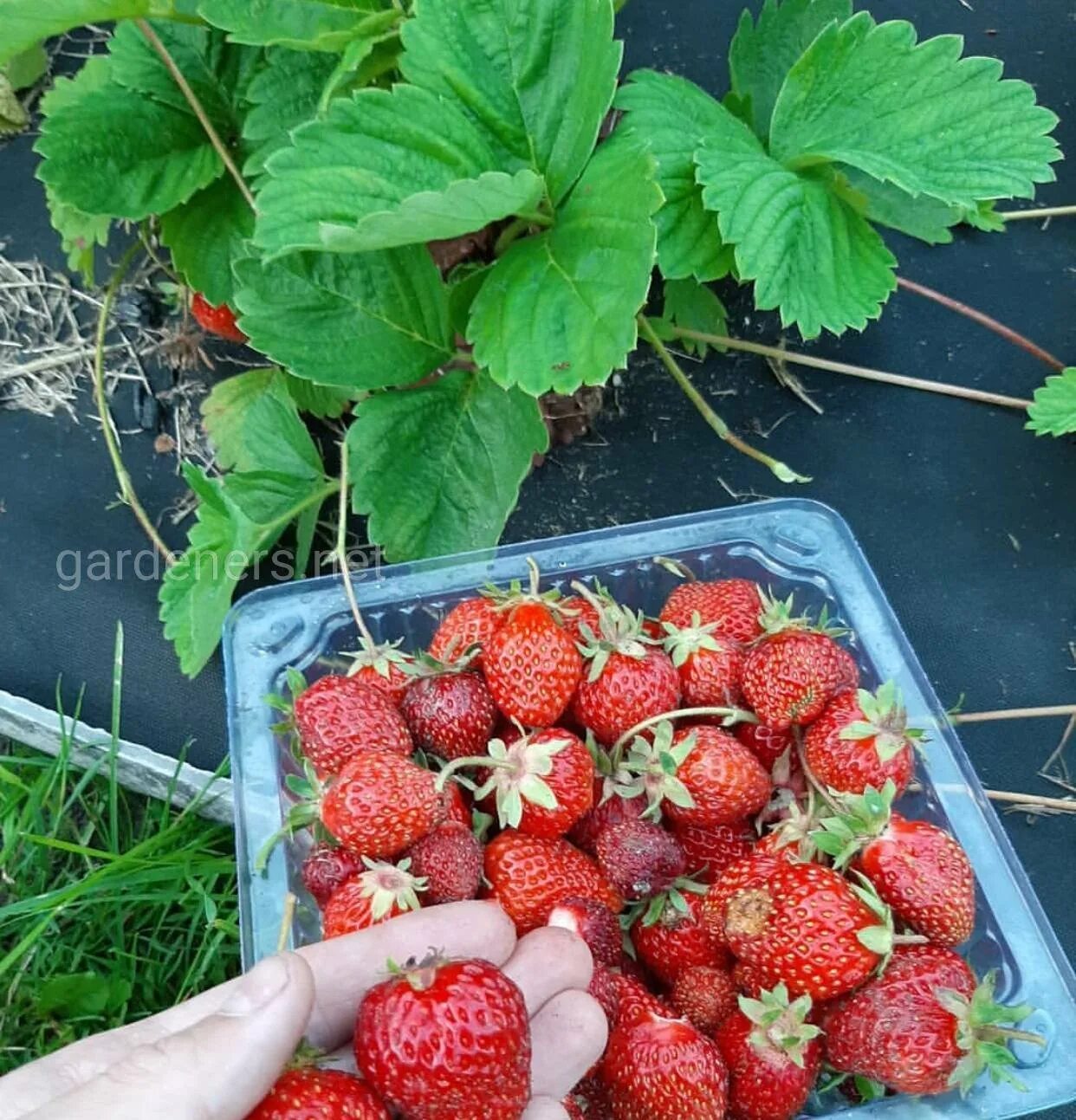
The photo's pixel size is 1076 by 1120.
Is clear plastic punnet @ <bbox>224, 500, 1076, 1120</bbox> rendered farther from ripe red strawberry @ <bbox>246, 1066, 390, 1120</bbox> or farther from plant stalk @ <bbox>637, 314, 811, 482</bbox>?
Result: ripe red strawberry @ <bbox>246, 1066, 390, 1120</bbox>

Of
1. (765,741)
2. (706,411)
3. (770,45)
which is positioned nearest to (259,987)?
(765,741)

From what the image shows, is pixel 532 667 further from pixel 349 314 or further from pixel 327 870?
pixel 349 314

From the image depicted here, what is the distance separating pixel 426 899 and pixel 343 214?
1.89 ft

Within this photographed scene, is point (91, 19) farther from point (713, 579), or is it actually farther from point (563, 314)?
point (713, 579)

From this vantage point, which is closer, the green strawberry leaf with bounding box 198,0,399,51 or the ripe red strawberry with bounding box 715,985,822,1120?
the ripe red strawberry with bounding box 715,985,822,1120

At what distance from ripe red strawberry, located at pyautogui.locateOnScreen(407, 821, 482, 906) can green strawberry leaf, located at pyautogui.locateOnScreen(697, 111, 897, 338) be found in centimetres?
58

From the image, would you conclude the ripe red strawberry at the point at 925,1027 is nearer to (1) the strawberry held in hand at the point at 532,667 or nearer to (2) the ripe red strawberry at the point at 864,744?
(2) the ripe red strawberry at the point at 864,744

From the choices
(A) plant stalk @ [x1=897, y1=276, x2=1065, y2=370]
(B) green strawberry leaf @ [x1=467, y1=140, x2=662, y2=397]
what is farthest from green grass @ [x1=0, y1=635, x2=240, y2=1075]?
(A) plant stalk @ [x1=897, y1=276, x2=1065, y2=370]

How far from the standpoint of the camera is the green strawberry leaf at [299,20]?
0.98 m

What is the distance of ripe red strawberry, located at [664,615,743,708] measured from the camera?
99 cm

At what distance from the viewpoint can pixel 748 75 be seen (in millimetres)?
1287

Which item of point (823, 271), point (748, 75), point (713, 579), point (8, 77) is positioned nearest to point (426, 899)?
point (713, 579)

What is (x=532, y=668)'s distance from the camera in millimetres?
934

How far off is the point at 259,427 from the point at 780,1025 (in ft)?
2.65
